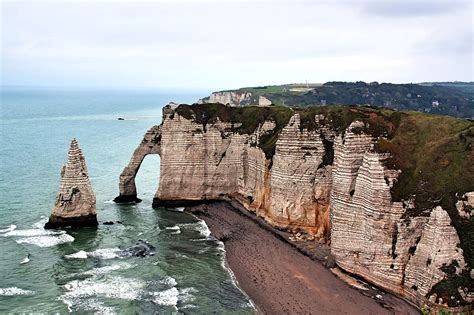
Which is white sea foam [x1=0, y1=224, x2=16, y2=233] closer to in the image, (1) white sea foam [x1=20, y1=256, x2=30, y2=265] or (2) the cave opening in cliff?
(1) white sea foam [x1=20, y1=256, x2=30, y2=265]

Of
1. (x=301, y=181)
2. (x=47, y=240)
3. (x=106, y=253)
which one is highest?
(x=301, y=181)

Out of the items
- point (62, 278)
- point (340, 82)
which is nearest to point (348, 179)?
point (62, 278)

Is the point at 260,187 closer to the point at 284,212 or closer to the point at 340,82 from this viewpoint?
the point at 284,212

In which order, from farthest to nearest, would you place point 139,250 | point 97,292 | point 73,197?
point 73,197 < point 139,250 < point 97,292

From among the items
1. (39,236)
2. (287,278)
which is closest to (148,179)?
(39,236)

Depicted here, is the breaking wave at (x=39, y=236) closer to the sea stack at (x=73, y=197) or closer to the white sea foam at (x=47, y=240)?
the white sea foam at (x=47, y=240)

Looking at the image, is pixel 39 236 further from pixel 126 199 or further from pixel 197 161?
pixel 197 161

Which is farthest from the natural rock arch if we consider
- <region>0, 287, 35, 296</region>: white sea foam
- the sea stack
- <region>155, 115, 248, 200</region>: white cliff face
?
<region>0, 287, 35, 296</region>: white sea foam
